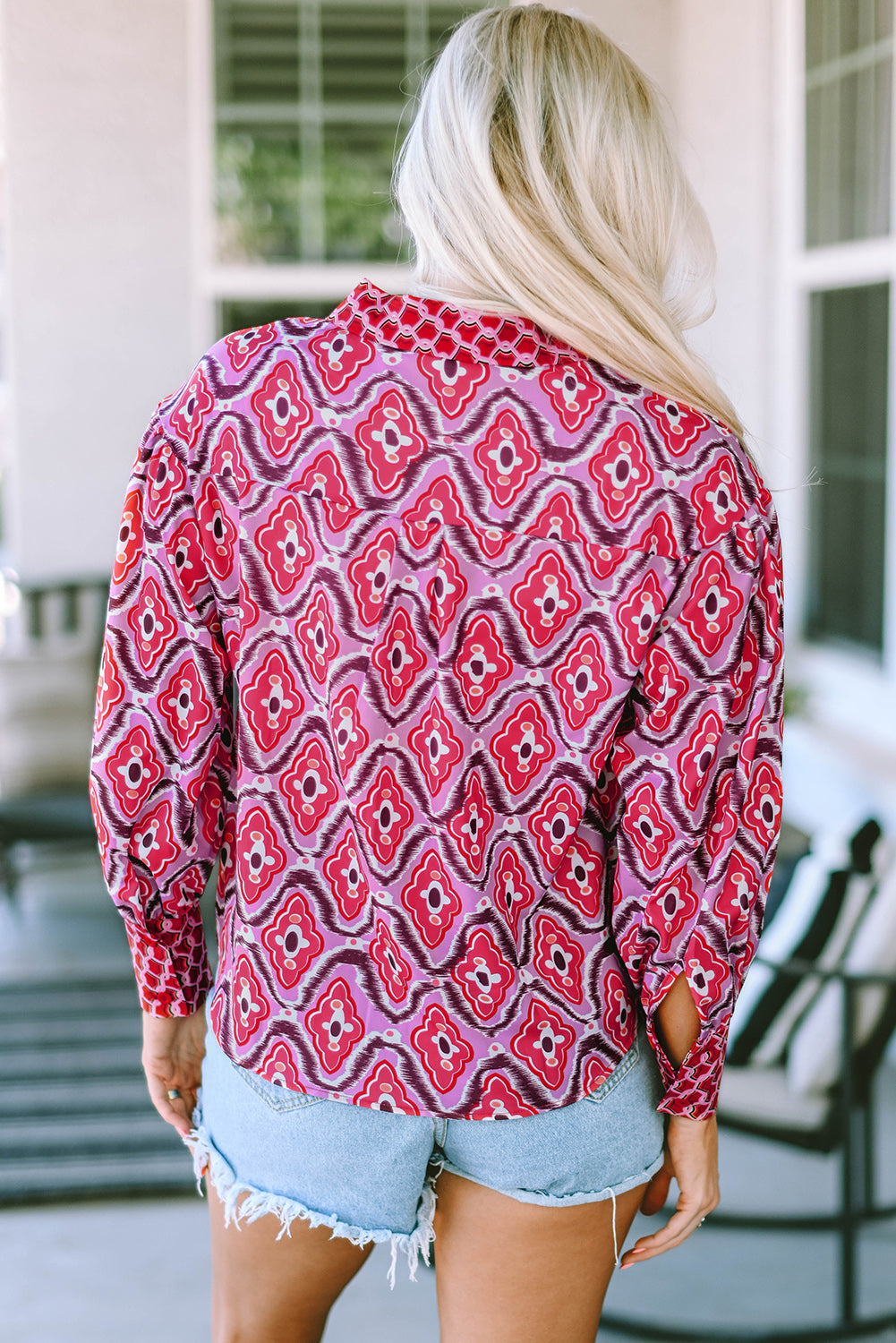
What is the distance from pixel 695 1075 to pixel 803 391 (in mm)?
3139

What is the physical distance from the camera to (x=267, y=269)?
4.69 metres

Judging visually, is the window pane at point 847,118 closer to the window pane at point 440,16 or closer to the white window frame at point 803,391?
the white window frame at point 803,391

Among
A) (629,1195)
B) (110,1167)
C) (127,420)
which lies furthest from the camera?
(127,420)

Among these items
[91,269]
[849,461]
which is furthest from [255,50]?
[849,461]

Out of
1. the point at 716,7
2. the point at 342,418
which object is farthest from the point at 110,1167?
the point at 716,7

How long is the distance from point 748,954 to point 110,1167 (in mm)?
1999

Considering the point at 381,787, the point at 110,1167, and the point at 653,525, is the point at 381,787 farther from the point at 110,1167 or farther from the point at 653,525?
the point at 110,1167

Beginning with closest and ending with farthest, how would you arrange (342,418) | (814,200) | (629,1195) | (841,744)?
(342,418) → (629,1195) → (841,744) → (814,200)

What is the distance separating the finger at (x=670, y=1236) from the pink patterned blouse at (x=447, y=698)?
11 cm

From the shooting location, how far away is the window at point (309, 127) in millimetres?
4535

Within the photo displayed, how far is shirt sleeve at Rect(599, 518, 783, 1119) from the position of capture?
96cm

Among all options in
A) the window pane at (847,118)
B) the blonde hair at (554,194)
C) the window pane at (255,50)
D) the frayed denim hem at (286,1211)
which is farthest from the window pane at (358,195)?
the frayed denim hem at (286,1211)

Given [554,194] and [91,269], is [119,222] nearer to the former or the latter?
[91,269]

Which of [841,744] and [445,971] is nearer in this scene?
[445,971]
